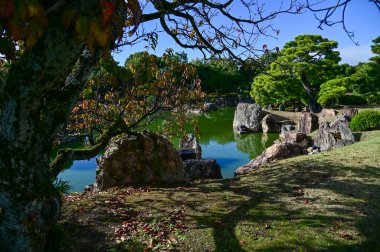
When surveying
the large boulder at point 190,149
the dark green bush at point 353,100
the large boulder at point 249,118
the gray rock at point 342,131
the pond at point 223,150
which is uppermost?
the dark green bush at point 353,100

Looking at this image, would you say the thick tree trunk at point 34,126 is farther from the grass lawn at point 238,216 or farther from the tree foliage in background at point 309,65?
the tree foliage in background at point 309,65

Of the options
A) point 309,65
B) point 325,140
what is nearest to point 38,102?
point 325,140

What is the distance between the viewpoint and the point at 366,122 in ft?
61.7

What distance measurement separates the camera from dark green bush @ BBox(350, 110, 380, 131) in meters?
18.7

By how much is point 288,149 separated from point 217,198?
8.14 meters

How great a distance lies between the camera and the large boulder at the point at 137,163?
9.16 meters

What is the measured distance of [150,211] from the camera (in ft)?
21.3

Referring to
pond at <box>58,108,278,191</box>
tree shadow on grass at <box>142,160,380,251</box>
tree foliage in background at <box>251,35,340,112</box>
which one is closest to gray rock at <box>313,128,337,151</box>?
pond at <box>58,108,278,191</box>

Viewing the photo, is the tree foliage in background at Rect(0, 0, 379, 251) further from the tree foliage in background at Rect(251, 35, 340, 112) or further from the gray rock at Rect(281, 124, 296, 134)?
the tree foliage in background at Rect(251, 35, 340, 112)

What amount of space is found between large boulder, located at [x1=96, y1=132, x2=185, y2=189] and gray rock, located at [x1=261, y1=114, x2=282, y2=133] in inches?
819

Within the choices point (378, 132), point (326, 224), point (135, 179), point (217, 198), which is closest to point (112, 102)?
point (135, 179)

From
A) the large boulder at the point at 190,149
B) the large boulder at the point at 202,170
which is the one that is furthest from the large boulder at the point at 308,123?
the large boulder at the point at 202,170

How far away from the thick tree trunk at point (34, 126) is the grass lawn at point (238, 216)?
3.59 ft

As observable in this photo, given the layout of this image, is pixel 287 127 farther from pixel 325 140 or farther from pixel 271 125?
pixel 325 140
